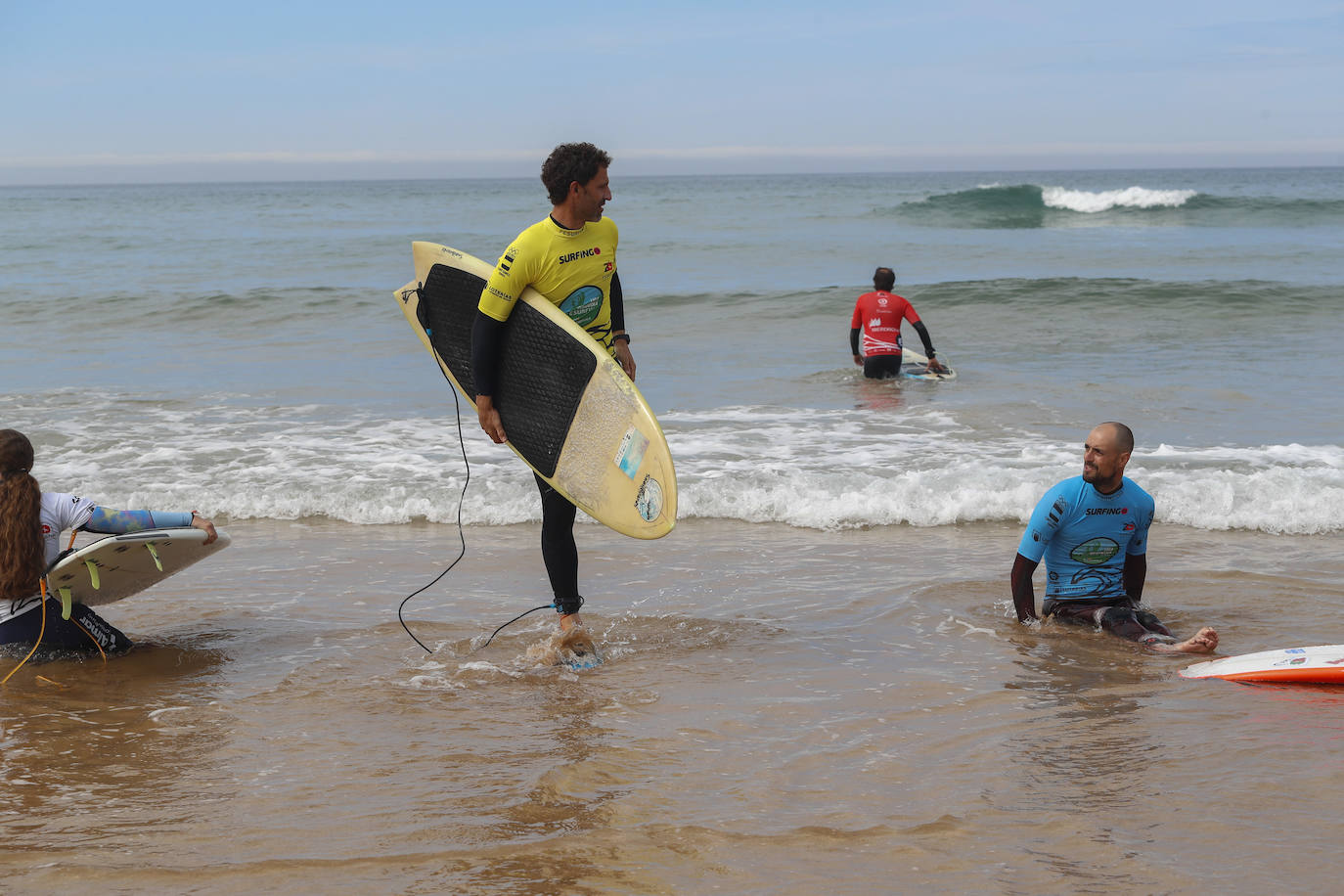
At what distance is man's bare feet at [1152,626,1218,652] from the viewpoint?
4223 millimetres

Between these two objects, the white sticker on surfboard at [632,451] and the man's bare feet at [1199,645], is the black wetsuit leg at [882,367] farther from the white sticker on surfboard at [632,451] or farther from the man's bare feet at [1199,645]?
the white sticker on surfboard at [632,451]

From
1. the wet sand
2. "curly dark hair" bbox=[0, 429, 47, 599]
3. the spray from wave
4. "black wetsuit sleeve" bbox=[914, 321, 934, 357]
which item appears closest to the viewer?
the wet sand

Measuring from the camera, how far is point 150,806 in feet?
10.0

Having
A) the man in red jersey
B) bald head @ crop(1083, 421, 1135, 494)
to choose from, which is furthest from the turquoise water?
bald head @ crop(1083, 421, 1135, 494)

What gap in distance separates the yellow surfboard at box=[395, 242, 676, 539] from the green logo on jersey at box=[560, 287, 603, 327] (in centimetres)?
6

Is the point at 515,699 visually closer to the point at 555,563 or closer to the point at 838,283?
the point at 555,563

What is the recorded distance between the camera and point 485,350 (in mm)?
4086

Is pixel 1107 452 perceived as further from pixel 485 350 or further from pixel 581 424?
pixel 485 350

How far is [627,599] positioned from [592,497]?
4.08 ft

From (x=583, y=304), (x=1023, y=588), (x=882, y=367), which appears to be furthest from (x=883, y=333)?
(x=583, y=304)

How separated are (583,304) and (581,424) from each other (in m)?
0.45

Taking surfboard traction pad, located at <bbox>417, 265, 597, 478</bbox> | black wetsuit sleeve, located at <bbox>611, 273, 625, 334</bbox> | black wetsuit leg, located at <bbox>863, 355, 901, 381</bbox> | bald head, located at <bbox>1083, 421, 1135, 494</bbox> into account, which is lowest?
black wetsuit leg, located at <bbox>863, 355, 901, 381</bbox>

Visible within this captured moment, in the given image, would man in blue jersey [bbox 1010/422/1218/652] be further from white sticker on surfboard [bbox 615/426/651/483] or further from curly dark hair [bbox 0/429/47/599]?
curly dark hair [bbox 0/429/47/599]

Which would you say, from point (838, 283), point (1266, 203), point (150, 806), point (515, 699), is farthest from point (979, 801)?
point (1266, 203)
